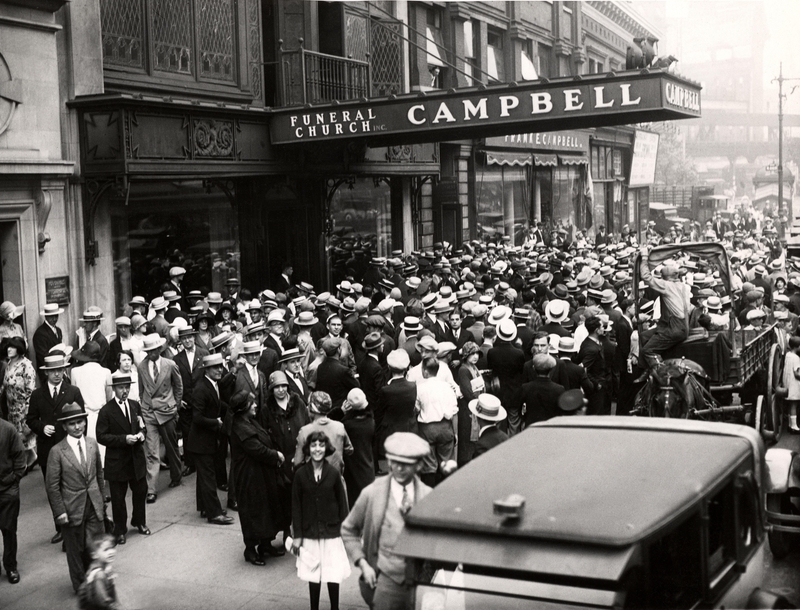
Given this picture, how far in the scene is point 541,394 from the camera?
9273 millimetres

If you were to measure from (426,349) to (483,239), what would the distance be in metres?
19.1

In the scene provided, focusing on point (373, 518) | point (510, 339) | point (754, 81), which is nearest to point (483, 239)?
point (510, 339)

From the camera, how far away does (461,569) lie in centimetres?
426

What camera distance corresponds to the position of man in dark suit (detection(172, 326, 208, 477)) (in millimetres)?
11086

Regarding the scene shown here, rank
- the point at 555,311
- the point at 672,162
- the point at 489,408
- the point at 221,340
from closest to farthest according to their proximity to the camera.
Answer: the point at 489,408 < the point at 221,340 < the point at 555,311 < the point at 672,162

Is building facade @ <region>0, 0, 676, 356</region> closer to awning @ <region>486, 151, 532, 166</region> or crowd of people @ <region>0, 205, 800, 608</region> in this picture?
awning @ <region>486, 151, 532, 166</region>

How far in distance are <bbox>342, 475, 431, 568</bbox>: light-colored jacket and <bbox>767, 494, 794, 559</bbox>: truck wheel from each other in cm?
377

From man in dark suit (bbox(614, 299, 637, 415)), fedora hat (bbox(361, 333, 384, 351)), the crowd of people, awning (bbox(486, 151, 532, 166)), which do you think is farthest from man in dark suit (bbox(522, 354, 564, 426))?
awning (bbox(486, 151, 532, 166))

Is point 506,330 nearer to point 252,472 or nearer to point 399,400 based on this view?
point 399,400

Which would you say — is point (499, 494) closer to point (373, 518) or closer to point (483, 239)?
point (373, 518)

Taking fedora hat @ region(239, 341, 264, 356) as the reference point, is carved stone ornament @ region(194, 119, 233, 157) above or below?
above

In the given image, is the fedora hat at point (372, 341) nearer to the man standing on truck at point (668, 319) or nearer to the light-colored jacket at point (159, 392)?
the light-colored jacket at point (159, 392)

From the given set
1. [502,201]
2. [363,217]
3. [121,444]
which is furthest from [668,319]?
[502,201]

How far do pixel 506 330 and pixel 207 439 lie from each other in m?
3.53
